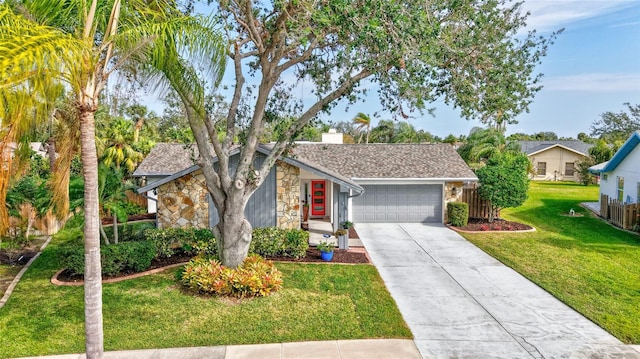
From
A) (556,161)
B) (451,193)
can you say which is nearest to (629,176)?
(451,193)

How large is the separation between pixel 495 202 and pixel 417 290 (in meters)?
9.39

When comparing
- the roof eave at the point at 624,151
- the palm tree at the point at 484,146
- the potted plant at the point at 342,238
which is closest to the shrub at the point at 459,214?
the potted plant at the point at 342,238

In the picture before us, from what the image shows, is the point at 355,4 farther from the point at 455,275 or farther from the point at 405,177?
the point at 405,177

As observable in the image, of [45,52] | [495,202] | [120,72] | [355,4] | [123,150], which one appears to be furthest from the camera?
[123,150]

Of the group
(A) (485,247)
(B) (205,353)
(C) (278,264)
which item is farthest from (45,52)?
(A) (485,247)

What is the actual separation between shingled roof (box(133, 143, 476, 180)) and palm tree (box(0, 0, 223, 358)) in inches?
455

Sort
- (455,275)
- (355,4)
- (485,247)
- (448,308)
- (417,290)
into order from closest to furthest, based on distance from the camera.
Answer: (355,4) < (448,308) < (417,290) < (455,275) < (485,247)

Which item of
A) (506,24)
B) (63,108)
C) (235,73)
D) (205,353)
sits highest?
(506,24)

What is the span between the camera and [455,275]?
11992mm

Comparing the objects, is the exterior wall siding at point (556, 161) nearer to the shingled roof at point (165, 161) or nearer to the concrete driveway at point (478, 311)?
the concrete driveway at point (478, 311)

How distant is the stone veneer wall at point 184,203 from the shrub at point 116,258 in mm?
2119

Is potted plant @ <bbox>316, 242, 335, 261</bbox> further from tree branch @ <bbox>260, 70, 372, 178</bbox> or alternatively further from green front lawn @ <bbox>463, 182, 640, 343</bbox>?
green front lawn @ <bbox>463, 182, 640, 343</bbox>

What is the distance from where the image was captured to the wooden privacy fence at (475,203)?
19766 millimetres

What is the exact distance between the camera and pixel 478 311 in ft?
30.7
